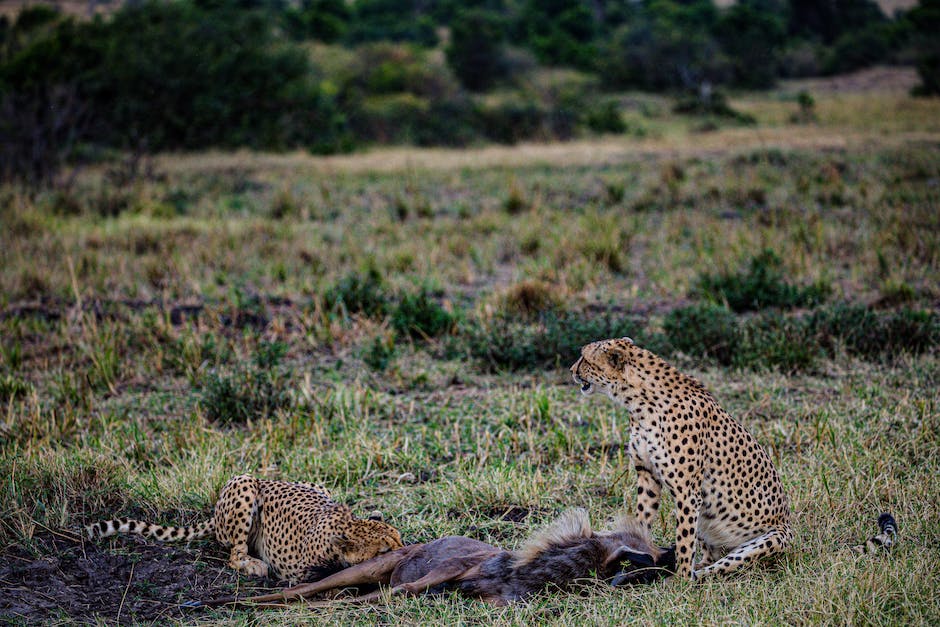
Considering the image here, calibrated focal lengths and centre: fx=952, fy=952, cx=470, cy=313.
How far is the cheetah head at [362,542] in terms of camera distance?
373 cm

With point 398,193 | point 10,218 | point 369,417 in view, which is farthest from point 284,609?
point 398,193

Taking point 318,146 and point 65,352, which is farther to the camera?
point 318,146

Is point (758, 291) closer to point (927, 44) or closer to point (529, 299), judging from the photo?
point (529, 299)

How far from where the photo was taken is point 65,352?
7.11m

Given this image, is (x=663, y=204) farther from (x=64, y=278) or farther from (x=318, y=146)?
(x=318, y=146)

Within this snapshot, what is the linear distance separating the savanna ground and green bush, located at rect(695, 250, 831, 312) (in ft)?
0.13

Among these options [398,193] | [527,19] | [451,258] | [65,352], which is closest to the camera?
[65,352]

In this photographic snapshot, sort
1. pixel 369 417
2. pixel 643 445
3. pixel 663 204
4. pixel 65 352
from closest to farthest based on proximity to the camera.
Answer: pixel 643 445 → pixel 369 417 → pixel 65 352 → pixel 663 204

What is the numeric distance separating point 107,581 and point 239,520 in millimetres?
574

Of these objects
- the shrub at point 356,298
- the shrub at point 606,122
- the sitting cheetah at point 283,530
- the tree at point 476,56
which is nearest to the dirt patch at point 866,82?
the tree at point 476,56

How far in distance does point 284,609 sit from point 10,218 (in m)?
9.28

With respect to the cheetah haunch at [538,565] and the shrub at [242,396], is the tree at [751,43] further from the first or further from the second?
the cheetah haunch at [538,565]

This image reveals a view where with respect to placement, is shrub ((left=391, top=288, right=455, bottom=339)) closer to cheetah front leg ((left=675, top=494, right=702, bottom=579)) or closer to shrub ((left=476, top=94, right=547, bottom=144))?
cheetah front leg ((left=675, top=494, right=702, bottom=579))

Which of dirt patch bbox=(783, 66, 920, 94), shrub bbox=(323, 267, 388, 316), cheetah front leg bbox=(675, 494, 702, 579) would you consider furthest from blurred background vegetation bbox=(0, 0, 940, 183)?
cheetah front leg bbox=(675, 494, 702, 579)
